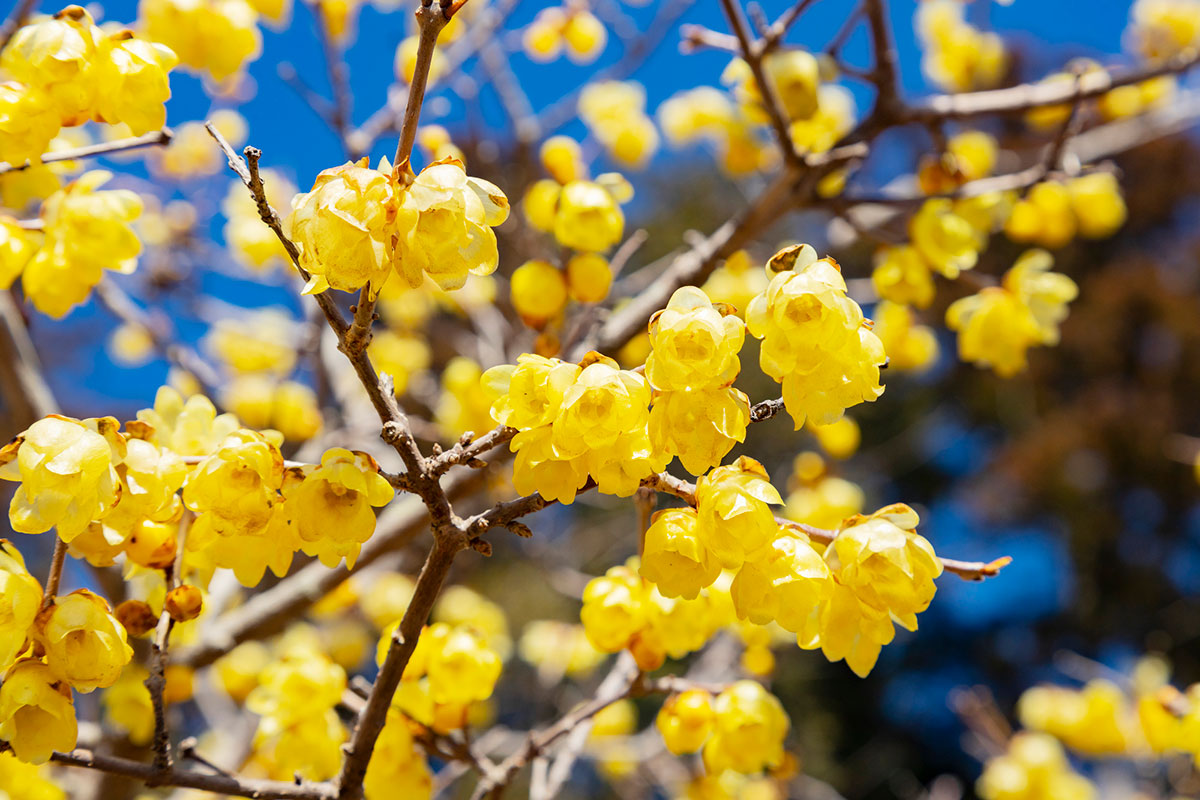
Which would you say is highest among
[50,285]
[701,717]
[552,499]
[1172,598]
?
[50,285]

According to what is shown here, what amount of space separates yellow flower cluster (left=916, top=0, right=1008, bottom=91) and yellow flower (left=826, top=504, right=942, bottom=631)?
8.42 feet

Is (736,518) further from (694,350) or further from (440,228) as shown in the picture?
(440,228)

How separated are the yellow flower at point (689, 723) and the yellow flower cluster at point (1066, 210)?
162 centimetres

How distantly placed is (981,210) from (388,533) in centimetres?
142

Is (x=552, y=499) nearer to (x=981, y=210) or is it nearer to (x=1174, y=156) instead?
(x=981, y=210)

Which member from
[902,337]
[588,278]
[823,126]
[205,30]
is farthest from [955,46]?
[205,30]

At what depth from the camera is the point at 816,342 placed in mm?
706

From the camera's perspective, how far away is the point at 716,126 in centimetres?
267

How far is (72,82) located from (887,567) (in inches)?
44.1

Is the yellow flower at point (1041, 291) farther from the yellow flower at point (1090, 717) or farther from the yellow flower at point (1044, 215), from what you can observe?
the yellow flower at point (1090, 717)

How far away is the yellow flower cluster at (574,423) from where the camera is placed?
673mm

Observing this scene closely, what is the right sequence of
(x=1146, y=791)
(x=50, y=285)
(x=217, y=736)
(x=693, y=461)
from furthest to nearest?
1. (x=1146, y=791)
2. (x=217, y=736)
3. (x=50, y=285)
4. (x=693, y=461)

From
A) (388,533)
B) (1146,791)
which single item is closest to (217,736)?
(388,533)

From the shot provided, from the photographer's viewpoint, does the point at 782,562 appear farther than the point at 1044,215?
No
